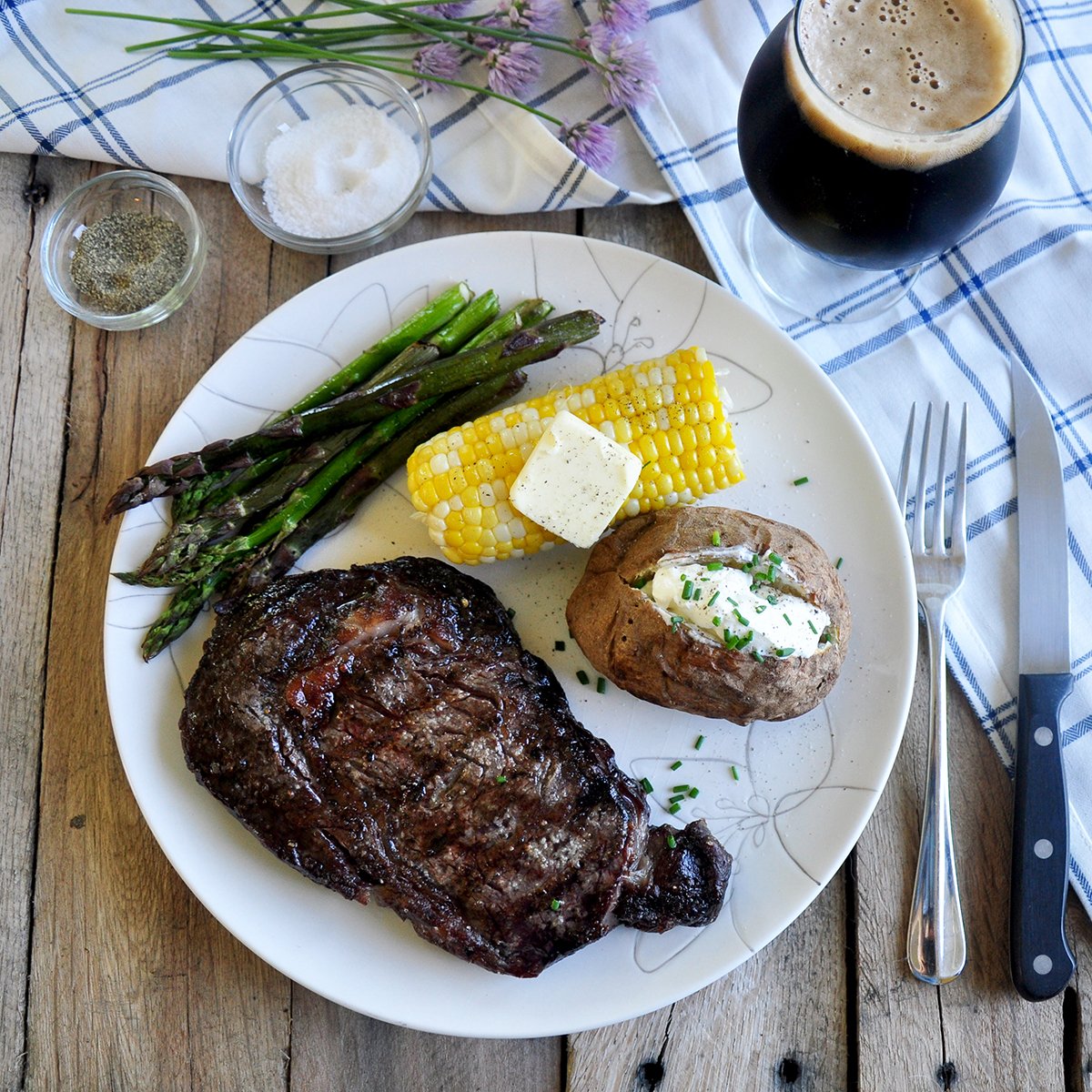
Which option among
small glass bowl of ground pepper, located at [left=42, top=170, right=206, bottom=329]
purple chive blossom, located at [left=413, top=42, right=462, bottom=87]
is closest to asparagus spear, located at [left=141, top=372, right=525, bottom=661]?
small glass bowl of ground pepper, located at [left=42, top=170, right=206, bottom=329]

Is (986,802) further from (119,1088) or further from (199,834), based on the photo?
(119,1088)

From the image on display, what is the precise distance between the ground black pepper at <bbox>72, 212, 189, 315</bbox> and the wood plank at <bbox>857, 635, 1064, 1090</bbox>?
3418 mm

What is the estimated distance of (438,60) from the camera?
13.3 ft

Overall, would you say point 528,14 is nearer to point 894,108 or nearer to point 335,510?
point 894,108

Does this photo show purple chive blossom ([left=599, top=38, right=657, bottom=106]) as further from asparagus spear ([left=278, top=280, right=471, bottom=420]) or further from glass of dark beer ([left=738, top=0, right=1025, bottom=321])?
asparagus spear ([left=278, top=280, right=471, bottom=420])

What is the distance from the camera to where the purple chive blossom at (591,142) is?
13.2 ft

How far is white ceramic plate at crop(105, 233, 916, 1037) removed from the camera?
3547 millimetres

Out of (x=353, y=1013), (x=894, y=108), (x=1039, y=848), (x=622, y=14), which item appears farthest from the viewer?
(x=622, y=14)

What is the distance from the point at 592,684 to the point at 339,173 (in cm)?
220

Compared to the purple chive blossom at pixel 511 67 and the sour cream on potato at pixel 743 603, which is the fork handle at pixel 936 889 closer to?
the sour cream on potato at pixel 743 603

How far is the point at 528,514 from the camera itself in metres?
3.43

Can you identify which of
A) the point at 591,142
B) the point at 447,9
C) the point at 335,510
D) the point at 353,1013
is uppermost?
the point at 447,9

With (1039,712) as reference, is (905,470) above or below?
above

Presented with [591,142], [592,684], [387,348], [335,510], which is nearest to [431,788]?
[592,684]
